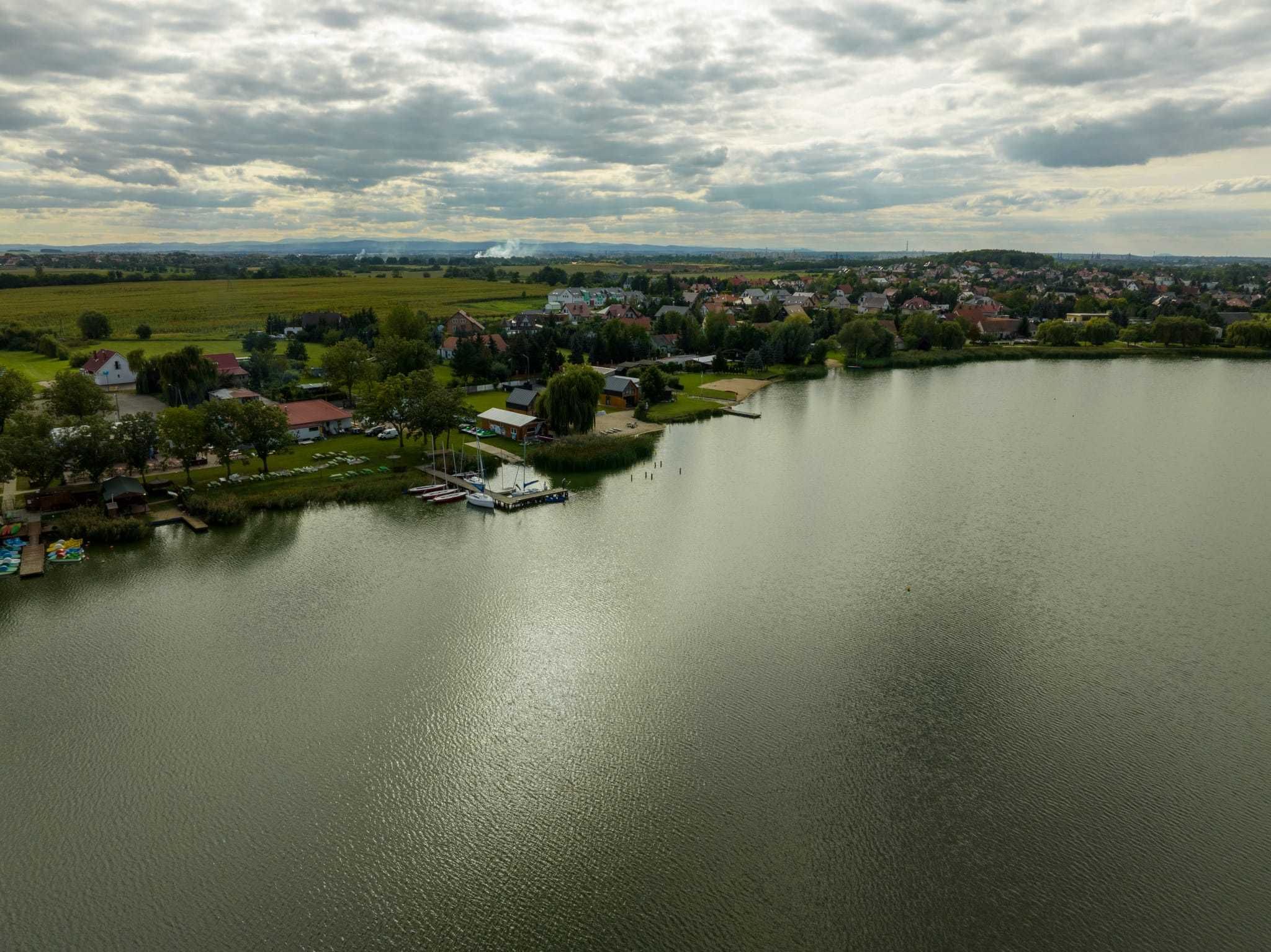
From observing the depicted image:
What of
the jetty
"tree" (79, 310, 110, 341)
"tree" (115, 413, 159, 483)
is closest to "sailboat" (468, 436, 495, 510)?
the jetty

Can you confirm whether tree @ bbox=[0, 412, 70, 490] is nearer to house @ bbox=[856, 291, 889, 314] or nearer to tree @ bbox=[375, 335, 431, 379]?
tree @ bbox=[375, 335, 431, 379]

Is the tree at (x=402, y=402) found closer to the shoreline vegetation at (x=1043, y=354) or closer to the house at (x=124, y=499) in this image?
the house at (x=124, y=499)

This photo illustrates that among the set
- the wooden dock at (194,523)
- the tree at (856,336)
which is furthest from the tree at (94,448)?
the tree at (856,336)

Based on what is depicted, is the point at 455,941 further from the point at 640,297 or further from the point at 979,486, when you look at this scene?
the point at 640,297

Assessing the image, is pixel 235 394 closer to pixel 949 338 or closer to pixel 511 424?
pixel 511 424

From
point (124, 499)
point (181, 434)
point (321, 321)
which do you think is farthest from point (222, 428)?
point (321, 321)

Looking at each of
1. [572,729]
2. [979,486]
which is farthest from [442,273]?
[572,729]
